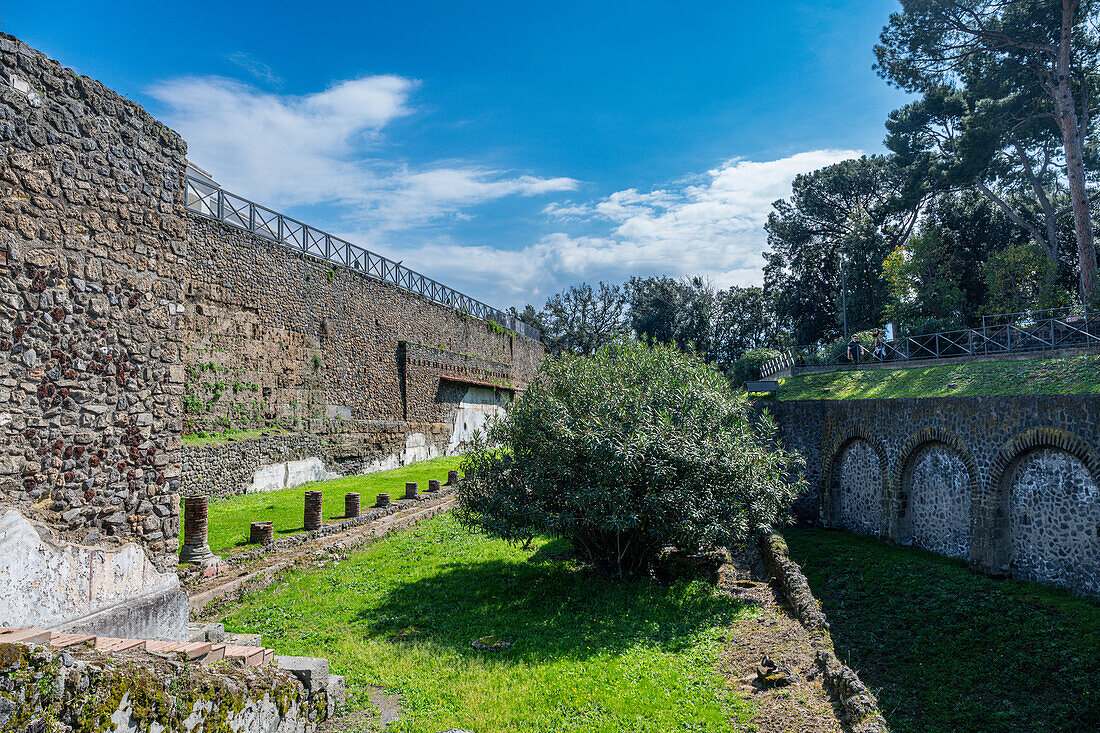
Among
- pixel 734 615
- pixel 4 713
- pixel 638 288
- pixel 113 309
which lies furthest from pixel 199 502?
pixel 638 288

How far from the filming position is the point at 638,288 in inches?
1828

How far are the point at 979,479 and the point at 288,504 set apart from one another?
14824 millimetres

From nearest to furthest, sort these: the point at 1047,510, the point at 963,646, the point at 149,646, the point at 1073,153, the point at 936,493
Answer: the point at 149,646, the point at 963,646, the point at 1047,510, the point at 936,493, the point at 1073,153

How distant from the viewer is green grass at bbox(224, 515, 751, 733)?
17.5 feet

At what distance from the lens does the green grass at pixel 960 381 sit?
41.3 feet

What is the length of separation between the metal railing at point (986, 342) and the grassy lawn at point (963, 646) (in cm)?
721

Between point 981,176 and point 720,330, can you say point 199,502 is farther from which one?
point 720,330

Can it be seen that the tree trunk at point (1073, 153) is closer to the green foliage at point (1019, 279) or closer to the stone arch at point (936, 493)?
the green foliage at point (1019, 279)

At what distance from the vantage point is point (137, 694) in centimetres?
339

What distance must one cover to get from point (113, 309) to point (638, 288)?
4250 cm

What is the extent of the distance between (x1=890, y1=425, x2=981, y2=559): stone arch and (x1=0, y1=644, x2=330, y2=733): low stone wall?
14.3 m

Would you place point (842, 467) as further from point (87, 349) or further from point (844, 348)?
point (87, 349)

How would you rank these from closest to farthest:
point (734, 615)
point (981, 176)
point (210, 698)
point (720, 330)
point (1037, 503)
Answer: point (210, 698)
point (734, 615)
point (1037, 503)
point (981, 176)
point (720, 330)

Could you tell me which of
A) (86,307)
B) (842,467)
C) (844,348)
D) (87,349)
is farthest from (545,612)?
(844,348)
